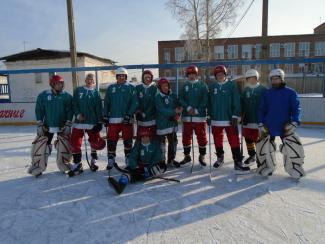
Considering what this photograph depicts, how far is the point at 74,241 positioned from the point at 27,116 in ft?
27.5

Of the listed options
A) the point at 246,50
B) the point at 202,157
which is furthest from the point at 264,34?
the point at 246,50

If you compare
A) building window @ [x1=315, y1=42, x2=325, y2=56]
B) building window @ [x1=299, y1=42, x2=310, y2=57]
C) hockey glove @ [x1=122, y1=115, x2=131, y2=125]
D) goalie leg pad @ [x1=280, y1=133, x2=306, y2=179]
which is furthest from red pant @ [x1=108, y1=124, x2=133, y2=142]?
building window @ [x1=315, y1=42, x2=325, y2=56]

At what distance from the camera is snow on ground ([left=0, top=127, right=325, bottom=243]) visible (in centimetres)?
258

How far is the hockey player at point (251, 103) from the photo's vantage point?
4.15m

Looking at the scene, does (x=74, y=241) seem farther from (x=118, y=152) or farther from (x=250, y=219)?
(x=118, y=152)

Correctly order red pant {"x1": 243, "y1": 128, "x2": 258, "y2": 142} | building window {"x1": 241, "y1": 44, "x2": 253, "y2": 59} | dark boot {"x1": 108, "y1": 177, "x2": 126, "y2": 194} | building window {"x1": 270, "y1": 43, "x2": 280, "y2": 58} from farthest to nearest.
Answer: building window {"x1": 241, "y1": 44, "x2": 253, "y2": 59} < building window {"x1": 270, "y1": 43, "x2": 280, "y2": 58} < red pant {"x1": 243, "y1": 128, "x2": 258, "y2": 142} < dark boot {"x1": 108, "y1": 177, "x2": 126, "y2": 194}

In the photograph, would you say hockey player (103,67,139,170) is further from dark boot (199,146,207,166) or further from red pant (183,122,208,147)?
dark boot (199,146,207,166)

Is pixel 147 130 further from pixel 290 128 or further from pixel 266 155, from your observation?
pixel 290 128

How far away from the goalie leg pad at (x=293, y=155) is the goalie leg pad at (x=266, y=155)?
0.15 metres

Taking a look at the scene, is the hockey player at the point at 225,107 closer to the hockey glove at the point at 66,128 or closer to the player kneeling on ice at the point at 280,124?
the player kneeling on ice at the point at 280,124

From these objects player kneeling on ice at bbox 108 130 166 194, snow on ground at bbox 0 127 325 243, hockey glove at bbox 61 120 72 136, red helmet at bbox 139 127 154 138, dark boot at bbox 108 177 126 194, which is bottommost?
snow on ground at bbox 0 127 325 243

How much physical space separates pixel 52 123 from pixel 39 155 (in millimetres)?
521

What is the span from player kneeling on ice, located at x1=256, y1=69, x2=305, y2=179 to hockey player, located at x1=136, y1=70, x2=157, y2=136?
159 centimetres

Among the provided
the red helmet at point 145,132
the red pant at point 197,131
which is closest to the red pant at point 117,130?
the red helmet at point 145,132
